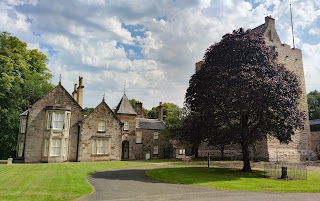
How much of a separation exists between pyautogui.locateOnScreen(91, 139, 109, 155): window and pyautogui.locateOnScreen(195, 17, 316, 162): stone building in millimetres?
16085

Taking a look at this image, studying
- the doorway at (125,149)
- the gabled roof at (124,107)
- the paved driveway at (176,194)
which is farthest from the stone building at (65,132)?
the paved driveway at (176,194)

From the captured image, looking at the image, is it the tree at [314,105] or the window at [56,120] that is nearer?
the window at [56,120]

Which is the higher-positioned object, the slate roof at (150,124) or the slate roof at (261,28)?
the slate roof at (261,28)

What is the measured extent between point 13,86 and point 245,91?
3687 centimetres

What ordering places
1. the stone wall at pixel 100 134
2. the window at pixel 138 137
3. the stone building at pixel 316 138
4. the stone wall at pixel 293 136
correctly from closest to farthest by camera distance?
the stone wall at pixel 293 136 < the stone wall at pixel 100 134 < the stone building at pixel 316 138 < the window at pixel 138 137

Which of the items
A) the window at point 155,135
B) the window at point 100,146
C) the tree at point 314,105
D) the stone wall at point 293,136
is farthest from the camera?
the tree at point 314,105

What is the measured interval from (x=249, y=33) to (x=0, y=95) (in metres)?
36.1

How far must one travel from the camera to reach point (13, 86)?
43500 mm

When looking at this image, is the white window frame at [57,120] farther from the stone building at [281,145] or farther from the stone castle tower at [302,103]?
the stone castle tower at [302,103]

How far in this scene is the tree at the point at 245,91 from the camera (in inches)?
851

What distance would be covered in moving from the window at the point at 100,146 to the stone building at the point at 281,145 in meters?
16.1

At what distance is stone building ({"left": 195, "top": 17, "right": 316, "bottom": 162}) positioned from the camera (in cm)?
3669

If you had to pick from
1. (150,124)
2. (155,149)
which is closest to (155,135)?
(150,124)

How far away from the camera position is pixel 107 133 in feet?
130
